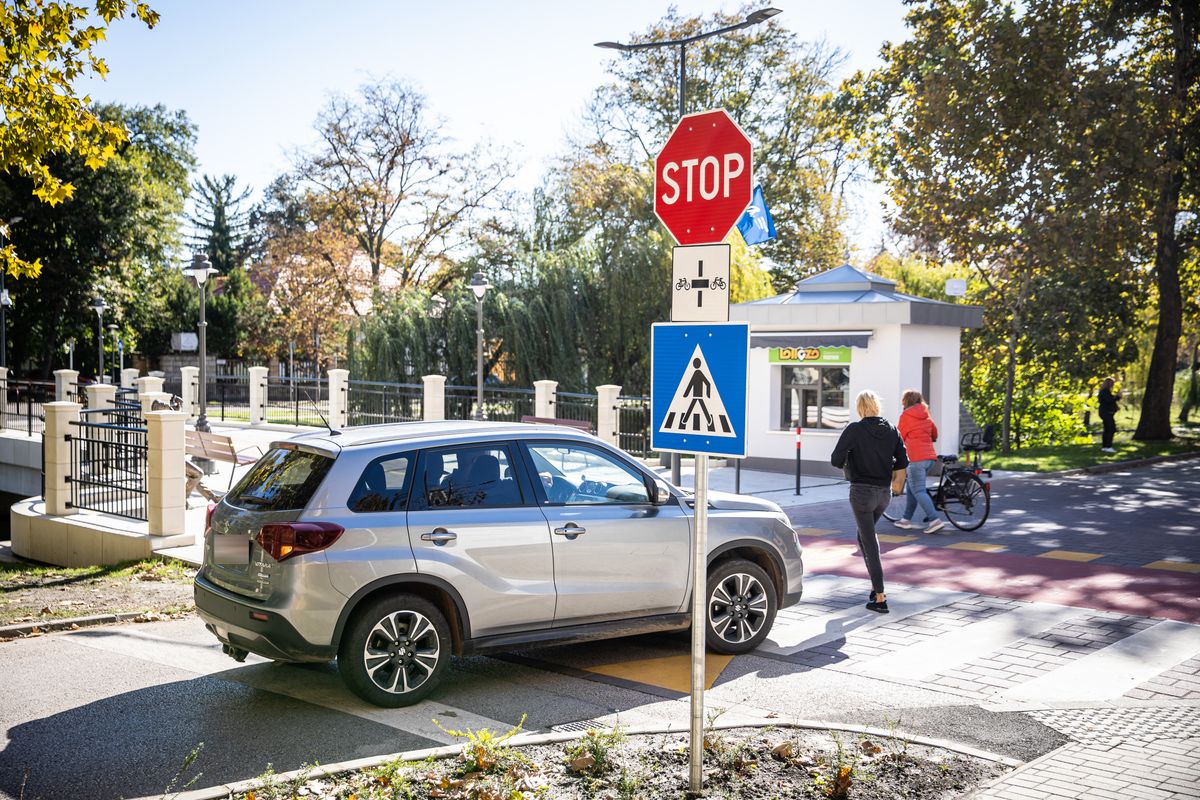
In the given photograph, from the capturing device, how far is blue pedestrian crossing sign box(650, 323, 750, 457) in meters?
4.68

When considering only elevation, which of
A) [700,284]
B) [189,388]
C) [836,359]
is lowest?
[189,388]

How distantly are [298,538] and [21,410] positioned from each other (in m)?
21.1

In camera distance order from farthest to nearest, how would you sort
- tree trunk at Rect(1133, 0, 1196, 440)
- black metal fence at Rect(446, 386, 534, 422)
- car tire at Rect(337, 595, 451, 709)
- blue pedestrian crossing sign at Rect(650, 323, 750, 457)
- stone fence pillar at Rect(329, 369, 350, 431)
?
stone fence pillar at Rect(329, 369, 350, 431)
tree trunk at Rect(1133, 0, 1196, 440)
black metal fence at Rect(446, 386, 534, 422)
car tire at Rect(337, 595, 451, 709)
blue pedestrian crossing sign at Rect(650, 323, 750, 457)

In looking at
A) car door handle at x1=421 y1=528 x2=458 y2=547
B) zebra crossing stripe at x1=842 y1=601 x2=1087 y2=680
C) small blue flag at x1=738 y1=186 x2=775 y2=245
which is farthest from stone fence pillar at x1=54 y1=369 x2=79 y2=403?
zebra crossing stripe at x1=842 y1=601 x2=1087 y2=680

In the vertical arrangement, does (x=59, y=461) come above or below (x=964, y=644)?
above

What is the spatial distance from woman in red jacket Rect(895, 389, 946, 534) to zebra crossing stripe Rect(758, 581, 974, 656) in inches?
140

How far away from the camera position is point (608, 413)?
19.8 meters

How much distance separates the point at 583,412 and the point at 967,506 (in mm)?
10993

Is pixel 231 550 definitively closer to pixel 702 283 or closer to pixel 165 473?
pixel 702 283

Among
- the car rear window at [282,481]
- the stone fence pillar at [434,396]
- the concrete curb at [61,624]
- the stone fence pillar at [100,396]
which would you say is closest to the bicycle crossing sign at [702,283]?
the car rear window at [282,481]

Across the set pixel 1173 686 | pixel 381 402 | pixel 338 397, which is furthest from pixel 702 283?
pixel 338 397

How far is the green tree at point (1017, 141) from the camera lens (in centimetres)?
2509

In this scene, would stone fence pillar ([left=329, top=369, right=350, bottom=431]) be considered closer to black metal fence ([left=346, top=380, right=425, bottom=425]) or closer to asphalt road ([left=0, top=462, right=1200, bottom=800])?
black metal fence ([left=346, top=380, right=425, bottom=425])

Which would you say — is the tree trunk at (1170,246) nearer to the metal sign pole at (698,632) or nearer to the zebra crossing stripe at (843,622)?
the zebra crossing stripe at (843,622)
